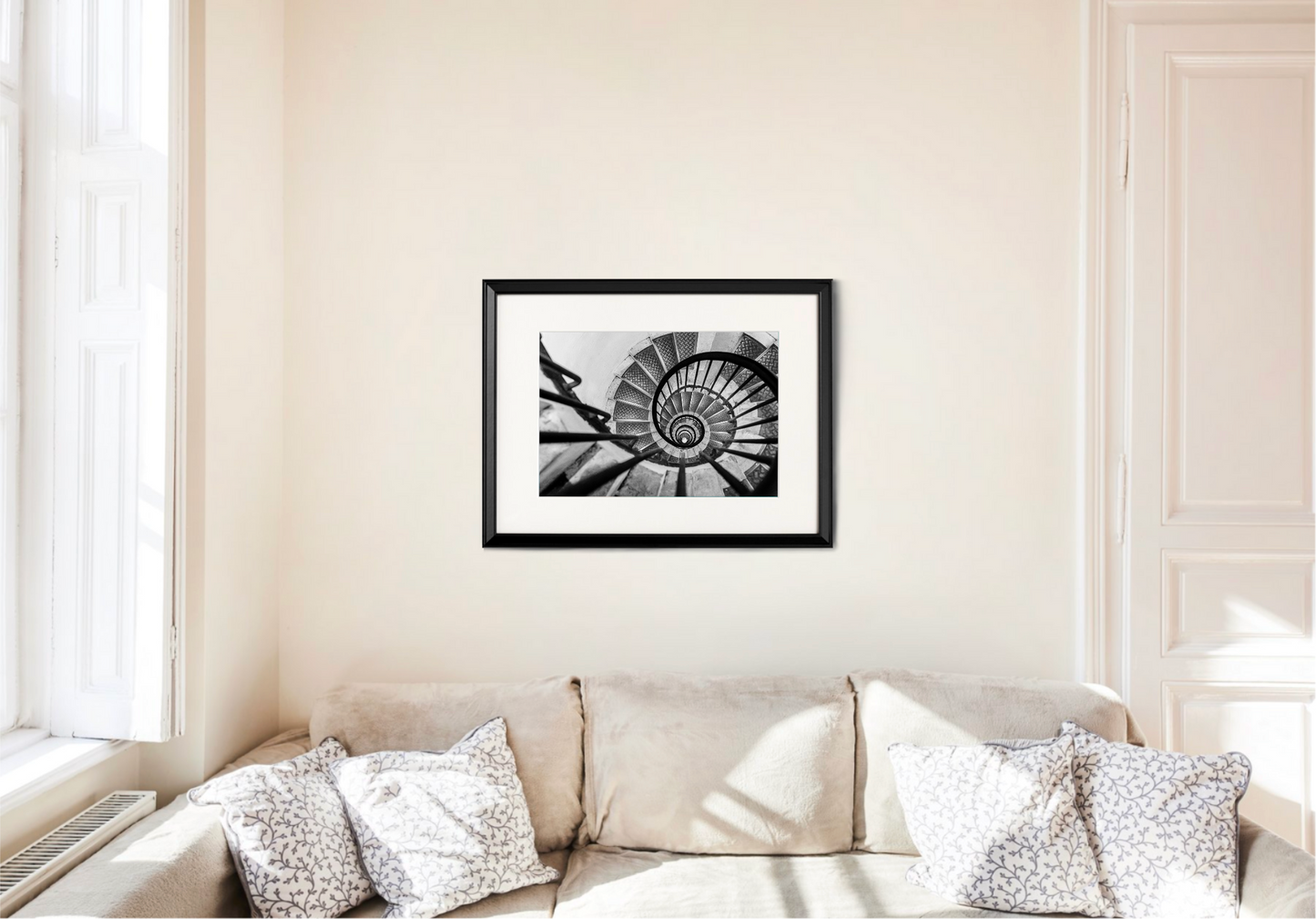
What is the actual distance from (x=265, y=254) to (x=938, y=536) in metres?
1.97

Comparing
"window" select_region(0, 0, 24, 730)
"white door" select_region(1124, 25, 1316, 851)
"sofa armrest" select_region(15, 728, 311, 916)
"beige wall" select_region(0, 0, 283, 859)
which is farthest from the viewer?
"white door" select_region(1124, 25, 1316, 851)

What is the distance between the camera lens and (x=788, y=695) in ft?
6.70

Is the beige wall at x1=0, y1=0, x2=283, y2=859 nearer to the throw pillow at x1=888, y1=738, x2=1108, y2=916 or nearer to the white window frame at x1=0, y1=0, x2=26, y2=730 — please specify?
the white window frame at x1=0, y1=0, x2=26, y2=730

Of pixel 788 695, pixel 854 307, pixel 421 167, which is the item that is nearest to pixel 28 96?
pixel 421 167

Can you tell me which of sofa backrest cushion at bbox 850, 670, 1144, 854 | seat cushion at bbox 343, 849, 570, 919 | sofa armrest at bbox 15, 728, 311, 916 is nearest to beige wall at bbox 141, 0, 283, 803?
sofa armrest at bbox 15, 728, 311, 916

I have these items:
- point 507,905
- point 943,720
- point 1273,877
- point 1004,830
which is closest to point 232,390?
point 507,905

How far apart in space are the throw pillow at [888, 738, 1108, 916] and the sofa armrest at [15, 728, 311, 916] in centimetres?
140

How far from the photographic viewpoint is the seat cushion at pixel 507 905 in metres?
1.70

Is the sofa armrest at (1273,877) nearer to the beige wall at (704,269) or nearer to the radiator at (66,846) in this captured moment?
the beige wall at (704,269)

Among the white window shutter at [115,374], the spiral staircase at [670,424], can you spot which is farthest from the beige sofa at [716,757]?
the spiral staircase at [670,424]

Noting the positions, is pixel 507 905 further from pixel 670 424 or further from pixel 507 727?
pixel 670 424

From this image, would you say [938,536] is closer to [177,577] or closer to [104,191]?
[177,577]

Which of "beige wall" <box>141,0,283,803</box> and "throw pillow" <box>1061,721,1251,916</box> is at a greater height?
"beige wall" <box>141,0,283,803</box>

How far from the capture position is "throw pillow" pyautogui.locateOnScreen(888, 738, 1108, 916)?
1.68 meters
